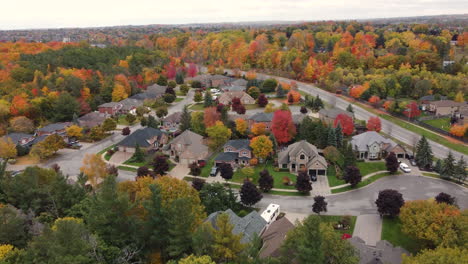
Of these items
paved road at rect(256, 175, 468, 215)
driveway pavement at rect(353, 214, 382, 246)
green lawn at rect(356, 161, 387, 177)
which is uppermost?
green lawn at rect(356, 161, 387, 177)

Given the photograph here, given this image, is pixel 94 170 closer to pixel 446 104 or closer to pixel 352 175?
pixel 352 175

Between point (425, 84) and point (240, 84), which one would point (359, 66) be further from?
point (240, 84)

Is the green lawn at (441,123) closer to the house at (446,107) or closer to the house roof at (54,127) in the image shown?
the house at (446,107)

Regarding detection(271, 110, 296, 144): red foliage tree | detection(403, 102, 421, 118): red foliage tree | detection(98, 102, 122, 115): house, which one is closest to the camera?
detection(271, 110, 296, 144): red foliage tree

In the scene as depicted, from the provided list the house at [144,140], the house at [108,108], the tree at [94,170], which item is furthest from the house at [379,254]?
the house at [108,108]

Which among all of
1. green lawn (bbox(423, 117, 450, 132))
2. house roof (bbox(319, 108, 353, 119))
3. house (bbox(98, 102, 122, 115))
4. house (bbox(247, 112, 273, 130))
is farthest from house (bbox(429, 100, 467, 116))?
house (bbox(98, 102, 122, 115))

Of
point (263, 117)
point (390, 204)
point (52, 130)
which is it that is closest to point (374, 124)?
point (263, 117)

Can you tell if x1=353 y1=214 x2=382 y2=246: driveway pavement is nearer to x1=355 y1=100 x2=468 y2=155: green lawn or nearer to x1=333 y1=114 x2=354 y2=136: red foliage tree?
x1=333 y1=114 x2=354 y2=136: red foliage tree
